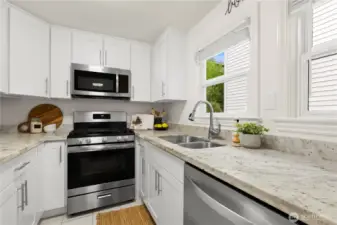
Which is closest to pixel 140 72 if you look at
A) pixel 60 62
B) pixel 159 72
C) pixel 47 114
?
pixel 159 72

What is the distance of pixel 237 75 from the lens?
5.24ft

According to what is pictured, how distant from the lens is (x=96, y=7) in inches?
68.8

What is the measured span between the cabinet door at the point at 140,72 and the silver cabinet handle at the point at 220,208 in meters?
1.85

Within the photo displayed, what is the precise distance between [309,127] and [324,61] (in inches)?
16.7

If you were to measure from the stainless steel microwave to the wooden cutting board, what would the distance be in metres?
0.43

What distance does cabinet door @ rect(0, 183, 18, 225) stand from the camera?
935 millimetres

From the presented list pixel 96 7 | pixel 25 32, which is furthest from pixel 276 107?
pixel 25 32

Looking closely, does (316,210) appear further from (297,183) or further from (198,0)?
(198,0)

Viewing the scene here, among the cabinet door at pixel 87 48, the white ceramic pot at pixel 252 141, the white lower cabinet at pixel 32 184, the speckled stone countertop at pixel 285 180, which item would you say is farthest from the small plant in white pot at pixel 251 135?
the cabinet door at pixel 87 48

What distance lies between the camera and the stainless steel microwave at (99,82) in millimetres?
2154

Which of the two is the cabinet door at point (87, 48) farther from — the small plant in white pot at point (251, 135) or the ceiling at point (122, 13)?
the small plant in white pot at point (251, 135)

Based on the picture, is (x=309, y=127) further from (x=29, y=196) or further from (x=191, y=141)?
(x=29, y=196)

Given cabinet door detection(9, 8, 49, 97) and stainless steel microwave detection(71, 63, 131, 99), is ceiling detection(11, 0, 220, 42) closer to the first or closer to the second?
cabinet door detection(9, 8, 49, 97)

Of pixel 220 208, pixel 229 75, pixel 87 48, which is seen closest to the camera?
pixel 220 208
